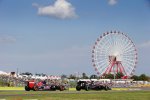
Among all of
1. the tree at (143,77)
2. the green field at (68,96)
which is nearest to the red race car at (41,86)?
the green field at (68,96)

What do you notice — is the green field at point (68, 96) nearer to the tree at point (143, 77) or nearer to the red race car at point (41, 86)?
the red race car at point (41, 86)

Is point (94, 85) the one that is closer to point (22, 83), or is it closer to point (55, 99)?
point (22, 83)

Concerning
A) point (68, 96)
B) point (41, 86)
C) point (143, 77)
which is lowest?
point (68, 96)

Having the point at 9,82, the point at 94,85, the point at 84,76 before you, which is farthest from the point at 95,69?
the point at 84,76

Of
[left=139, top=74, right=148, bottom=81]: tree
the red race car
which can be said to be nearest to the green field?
the red race car

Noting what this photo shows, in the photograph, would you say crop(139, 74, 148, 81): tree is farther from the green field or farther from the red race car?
the green field

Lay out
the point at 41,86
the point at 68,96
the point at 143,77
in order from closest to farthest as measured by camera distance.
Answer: the point at 68,96
the point at 41,86
the point at 143,77

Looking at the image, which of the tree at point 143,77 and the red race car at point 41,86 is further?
the tree at point 143,77

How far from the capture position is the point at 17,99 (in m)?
32.8

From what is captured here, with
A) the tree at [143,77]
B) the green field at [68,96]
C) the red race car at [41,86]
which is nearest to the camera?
the green field at [68,96]

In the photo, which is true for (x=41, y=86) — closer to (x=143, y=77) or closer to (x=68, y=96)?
(x=68, y=96)

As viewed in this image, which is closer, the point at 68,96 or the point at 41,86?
the point at 68,96

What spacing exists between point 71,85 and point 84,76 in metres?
99.9

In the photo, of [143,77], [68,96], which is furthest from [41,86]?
[143,77]
